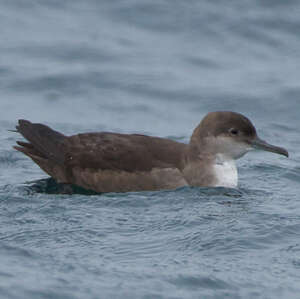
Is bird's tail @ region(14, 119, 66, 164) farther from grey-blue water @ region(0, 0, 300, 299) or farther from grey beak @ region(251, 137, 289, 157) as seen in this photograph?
grey beak @ region(251, 137, 289, 157)

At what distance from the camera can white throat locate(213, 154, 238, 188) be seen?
35.7 ft

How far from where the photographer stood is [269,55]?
1636cm

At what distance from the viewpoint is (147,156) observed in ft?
34.7

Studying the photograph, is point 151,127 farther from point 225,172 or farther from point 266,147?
point 266,147

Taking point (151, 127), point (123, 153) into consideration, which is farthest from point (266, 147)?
point (151, 127)

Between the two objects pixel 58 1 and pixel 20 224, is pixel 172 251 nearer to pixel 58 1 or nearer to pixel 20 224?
→ pixel 20 224

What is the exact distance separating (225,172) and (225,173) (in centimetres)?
1

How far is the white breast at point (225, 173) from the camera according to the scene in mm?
10875

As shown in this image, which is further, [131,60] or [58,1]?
[58,1]

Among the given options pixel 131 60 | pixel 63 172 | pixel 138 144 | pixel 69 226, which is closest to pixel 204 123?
pixel 138 144

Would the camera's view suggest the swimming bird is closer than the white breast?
Yes

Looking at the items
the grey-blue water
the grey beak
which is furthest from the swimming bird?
the grey-blue water

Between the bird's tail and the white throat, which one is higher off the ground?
the bird's tail

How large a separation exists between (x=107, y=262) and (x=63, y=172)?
3052 millimetres
